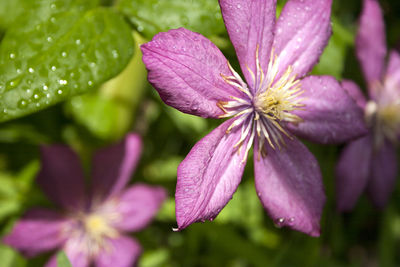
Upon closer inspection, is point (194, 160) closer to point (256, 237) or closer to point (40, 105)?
point (40, 105)

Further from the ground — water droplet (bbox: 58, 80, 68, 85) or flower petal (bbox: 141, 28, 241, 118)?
flower petal (bbox: 141, 28, 241, 118)

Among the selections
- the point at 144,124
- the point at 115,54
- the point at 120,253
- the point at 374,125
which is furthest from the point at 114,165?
the point at 374,125

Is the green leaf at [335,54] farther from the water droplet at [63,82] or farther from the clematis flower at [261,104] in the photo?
the water droplet at [63,82]

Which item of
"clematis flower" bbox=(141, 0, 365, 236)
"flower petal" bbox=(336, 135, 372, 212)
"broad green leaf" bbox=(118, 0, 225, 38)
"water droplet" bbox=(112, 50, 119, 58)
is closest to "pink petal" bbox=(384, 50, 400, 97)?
"flower petal" bbox=(336, 135, 372, 212)

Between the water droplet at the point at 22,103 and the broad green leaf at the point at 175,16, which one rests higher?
the broad green leaf at the point at 175,16

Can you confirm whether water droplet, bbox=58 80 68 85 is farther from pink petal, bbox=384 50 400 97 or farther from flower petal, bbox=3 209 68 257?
pink petal, bbox=384 50 400 97

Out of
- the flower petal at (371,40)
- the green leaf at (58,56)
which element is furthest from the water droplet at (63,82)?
the flower petal at (371,40)
